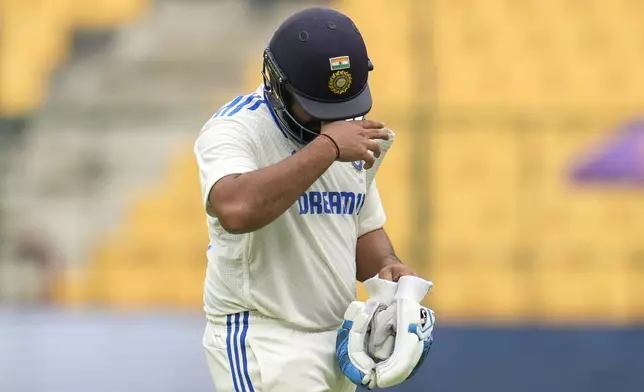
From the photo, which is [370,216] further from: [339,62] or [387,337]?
[339,62]

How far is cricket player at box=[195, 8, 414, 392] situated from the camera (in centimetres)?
261

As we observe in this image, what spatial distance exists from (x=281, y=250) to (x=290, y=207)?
0.15 metres

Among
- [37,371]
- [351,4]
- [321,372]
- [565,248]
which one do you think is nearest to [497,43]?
[351,4]

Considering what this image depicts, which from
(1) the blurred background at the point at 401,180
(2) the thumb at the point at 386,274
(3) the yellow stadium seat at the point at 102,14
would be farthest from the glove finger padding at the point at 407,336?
(3) the yellow stadium seat at the point at 102,14

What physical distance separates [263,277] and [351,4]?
718 centimetres

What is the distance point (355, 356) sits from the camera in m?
2.87

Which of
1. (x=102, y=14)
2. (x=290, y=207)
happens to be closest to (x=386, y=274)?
(x=290, y=207)

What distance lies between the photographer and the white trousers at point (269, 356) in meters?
2.89

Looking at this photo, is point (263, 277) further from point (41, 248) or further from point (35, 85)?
point (35, 85)

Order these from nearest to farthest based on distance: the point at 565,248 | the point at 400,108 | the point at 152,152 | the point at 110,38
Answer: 1. the point at 565,248
2. the point at 400,108
3. the point at 152,152
4. the point at 110,38

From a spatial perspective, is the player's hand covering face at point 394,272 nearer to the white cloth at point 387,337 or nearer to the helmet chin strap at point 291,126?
the white cloth at point 387,337

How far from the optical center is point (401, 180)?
8.45 metres

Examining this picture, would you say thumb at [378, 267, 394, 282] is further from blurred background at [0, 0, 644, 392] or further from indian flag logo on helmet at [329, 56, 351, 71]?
blurred background at [0, 0, 644, 392]

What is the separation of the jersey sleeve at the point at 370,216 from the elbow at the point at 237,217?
688 millimetres
